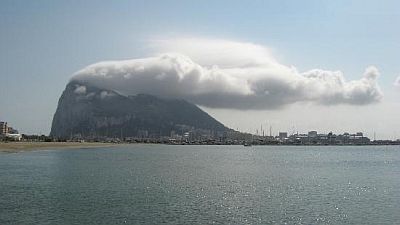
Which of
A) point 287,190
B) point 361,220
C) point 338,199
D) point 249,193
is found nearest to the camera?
Result: point 361,220

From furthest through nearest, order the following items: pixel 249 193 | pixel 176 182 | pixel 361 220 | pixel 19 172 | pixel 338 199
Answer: pixel 19 172 < pixel 176 182 < pixel 249 193 < pixel 338 199 < pixel 361 220

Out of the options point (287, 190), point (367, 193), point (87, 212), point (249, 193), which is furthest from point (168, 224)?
point (367, 193)

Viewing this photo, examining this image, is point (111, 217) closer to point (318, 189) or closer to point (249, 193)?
point (249, 193)

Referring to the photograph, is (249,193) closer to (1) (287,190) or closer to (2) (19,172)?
(1) (287,190)

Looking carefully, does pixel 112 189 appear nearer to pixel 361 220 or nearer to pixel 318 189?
pixel 318 189

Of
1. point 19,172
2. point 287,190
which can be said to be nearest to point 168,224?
point 287,190

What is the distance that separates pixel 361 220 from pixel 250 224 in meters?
8.94

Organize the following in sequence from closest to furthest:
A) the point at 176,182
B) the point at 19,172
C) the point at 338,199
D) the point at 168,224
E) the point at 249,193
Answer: the point at 168,224
the point at 338,199
the point at 249,193
the point at 176,182
the point at 19,172

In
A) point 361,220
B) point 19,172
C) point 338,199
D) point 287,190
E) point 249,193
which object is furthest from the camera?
point 19,172

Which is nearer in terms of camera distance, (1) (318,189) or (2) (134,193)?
(2) (134,193)

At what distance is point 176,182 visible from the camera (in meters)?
64.2

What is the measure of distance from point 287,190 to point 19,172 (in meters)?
39.7

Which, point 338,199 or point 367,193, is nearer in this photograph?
point 338,199

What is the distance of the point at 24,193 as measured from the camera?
49844 mm
